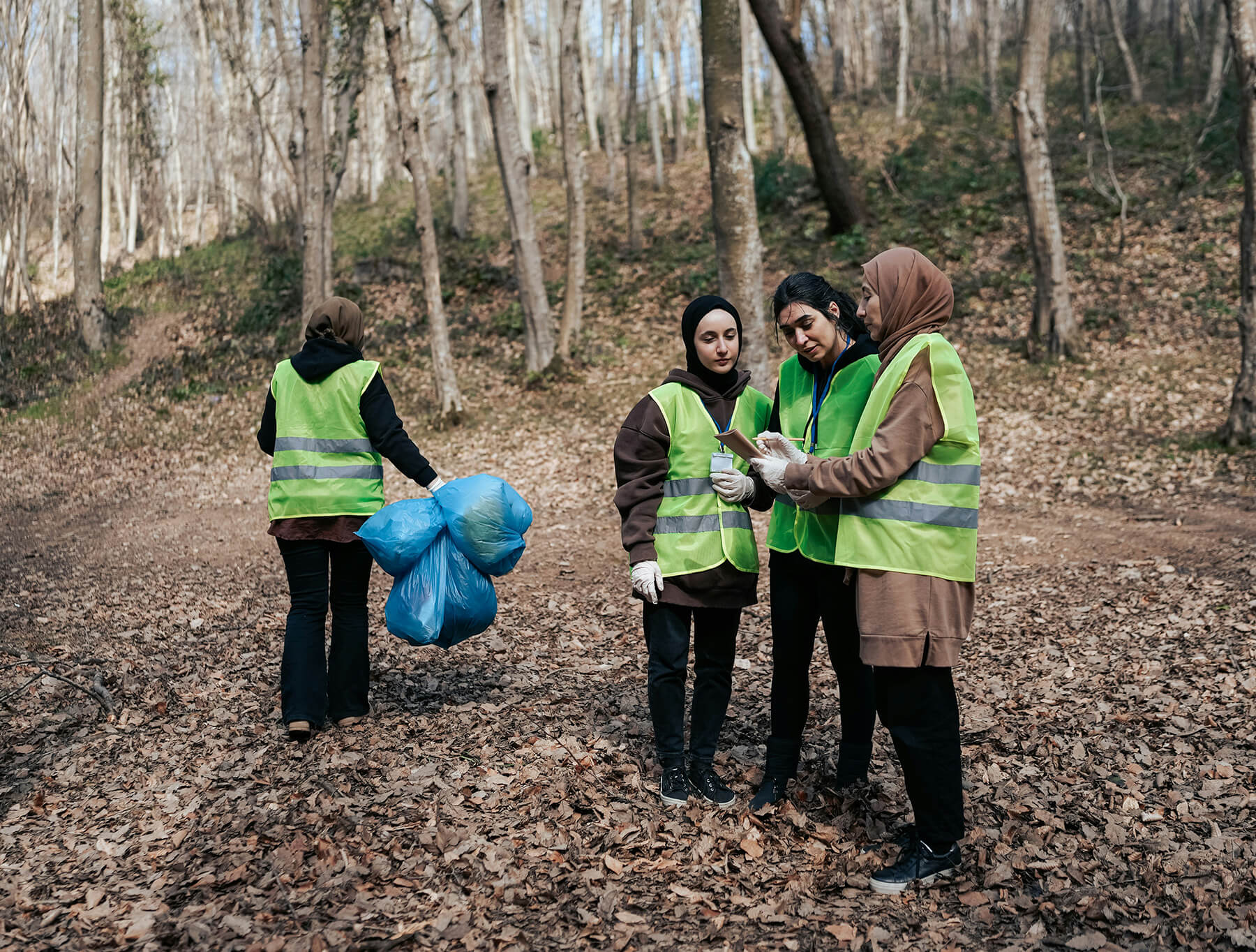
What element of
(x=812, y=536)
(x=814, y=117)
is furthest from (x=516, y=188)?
(x=812, y=536)

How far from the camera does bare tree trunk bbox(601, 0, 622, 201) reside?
21.8 m

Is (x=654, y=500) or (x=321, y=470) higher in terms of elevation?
(x=321, y=470)

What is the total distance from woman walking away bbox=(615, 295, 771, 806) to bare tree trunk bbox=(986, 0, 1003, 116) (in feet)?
69.1

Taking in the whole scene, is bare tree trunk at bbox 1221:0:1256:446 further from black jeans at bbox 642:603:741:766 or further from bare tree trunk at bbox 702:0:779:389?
black jeans at bbox 642:603:741:766

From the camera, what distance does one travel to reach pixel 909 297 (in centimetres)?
298

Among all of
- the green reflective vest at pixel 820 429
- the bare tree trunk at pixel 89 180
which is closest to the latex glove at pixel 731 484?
the green reflective vest at pixel 820 429

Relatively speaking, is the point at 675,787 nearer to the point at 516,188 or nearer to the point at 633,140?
the point at 516,188

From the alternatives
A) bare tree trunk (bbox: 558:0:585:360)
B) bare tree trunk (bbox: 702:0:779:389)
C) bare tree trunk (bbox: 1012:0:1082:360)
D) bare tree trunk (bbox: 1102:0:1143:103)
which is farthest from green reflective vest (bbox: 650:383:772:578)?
bare tree trunk (bbox: 1102:0:1143:103)

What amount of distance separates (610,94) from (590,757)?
68.3ft

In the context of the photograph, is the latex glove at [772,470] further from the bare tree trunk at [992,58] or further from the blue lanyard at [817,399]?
the bare tree trunk at [992,58]

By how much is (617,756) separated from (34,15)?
887 inches

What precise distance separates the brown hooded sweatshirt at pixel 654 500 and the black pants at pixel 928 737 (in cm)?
68

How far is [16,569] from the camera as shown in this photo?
800 centimetres

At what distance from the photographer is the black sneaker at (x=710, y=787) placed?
3.59m
